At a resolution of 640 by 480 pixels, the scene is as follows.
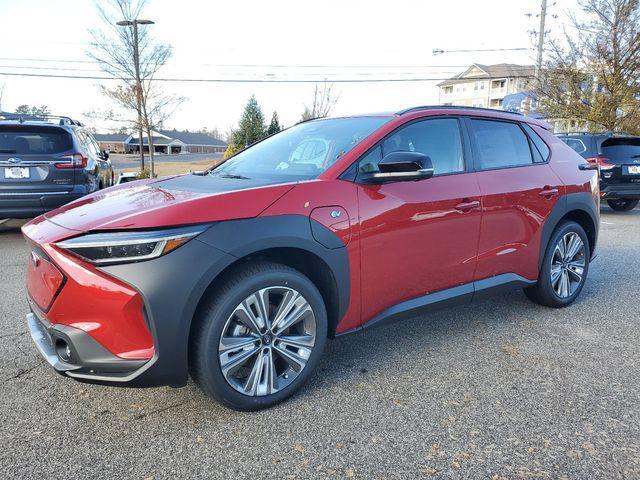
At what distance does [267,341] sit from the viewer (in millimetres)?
2602

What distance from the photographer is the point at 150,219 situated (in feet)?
7.45

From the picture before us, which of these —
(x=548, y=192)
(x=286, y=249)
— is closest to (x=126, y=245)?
(x=286, y=249)

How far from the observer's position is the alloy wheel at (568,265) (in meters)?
4.19

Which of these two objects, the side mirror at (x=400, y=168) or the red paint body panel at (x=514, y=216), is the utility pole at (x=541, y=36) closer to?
the red paint body panel at (x=514, y=216)

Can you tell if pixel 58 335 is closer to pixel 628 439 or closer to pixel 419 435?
pixel 419 435

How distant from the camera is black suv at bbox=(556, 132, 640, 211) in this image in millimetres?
9820

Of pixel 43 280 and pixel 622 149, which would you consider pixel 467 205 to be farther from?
pixel 622 149

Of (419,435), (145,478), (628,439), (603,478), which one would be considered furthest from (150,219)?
(628,439)

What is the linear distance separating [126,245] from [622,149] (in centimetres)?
1077

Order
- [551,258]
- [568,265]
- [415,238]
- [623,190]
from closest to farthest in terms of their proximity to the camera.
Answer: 1. [415,238]
2. [551,258]
3. [568,265]
4. [623,190]

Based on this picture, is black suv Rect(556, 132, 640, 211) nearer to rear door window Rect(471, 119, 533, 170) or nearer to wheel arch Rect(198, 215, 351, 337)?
rear door window Rect(471, 119, 533, 170)

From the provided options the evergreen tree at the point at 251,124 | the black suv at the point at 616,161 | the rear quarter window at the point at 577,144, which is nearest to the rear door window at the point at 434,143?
the black suv at the point at 616,161

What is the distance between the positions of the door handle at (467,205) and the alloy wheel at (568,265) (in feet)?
3.91

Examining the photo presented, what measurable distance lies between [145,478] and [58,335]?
79cm
